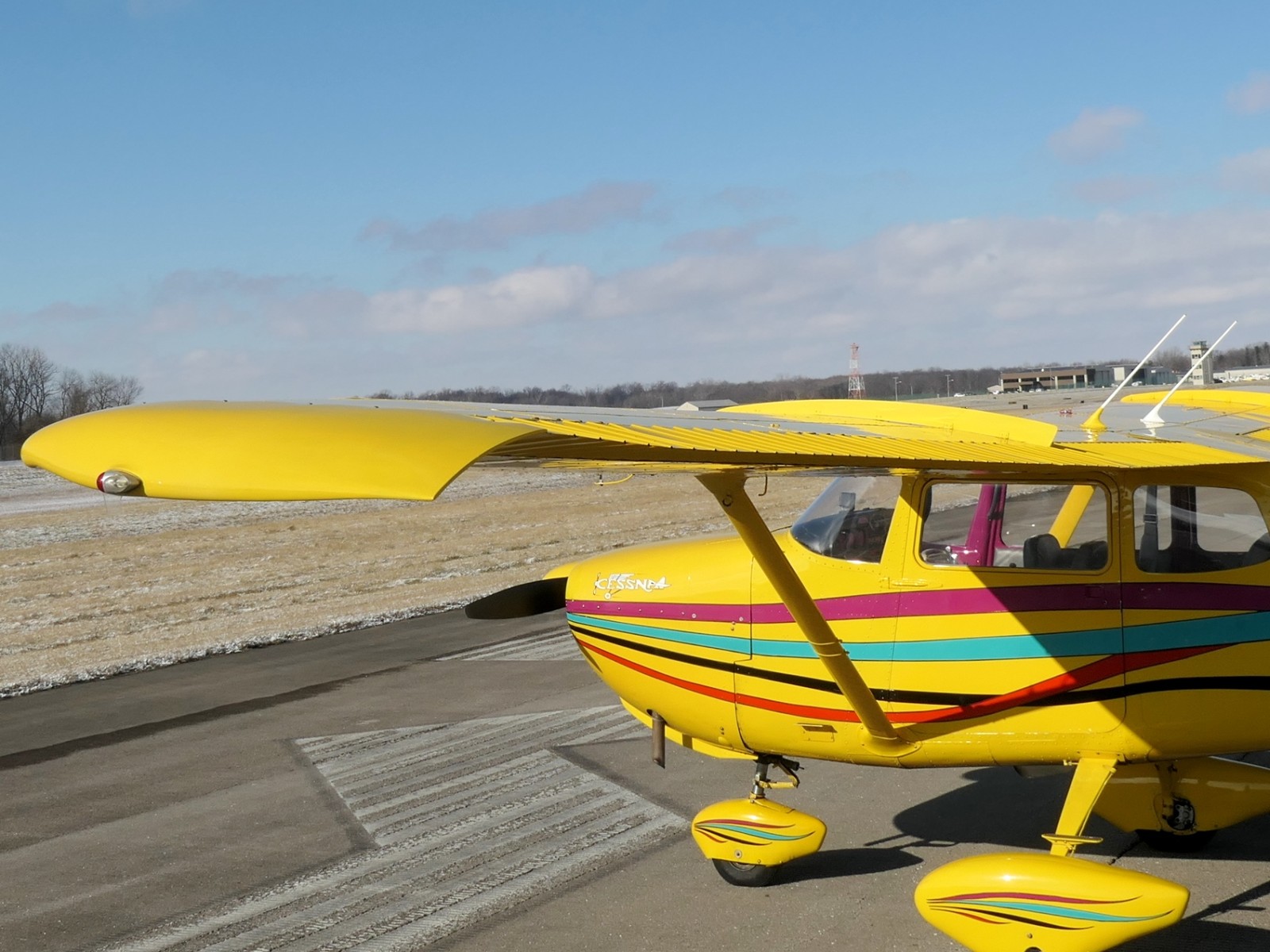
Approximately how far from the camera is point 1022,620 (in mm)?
5504

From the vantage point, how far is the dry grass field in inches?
606

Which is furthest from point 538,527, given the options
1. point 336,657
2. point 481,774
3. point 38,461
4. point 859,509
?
point 38,461

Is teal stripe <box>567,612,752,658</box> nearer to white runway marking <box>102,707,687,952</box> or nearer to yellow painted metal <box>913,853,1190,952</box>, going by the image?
white runway marking <box>102,707,687,952</box>

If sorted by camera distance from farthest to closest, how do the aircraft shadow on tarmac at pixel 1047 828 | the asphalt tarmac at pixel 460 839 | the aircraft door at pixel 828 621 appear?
1. the aircraft door at pixel 828 621
2. the asphalt tarmac at pixel 460 839
3. the aircraft shadow on tarmac at pixel 1047 828

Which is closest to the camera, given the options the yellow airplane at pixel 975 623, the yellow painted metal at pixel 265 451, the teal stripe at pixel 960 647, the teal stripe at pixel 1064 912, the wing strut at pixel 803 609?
the yellow painted metal at pixel 265 451

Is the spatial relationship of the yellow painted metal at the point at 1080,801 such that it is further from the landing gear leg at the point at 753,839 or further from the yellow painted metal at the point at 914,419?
the yellow painted metal at the point at 914,419

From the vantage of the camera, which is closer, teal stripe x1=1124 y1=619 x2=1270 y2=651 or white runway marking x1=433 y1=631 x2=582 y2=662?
teal stripe x1=1124 y1=619 x2=1270 y2=651

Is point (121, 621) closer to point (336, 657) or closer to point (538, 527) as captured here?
point (336, 657)

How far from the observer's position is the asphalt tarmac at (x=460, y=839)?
570 cm

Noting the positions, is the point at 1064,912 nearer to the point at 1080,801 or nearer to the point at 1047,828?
the point at 1080,801

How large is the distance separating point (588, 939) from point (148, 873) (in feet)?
9.13

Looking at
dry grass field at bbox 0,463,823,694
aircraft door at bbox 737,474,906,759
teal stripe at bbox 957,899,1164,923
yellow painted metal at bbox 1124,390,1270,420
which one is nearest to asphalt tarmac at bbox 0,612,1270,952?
teal stripe at bbox 957,899,1164,923

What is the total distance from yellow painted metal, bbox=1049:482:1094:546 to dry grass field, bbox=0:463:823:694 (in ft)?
15.1

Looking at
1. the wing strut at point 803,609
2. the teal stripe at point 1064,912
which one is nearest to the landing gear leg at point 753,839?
the wing strut at point 803,609
